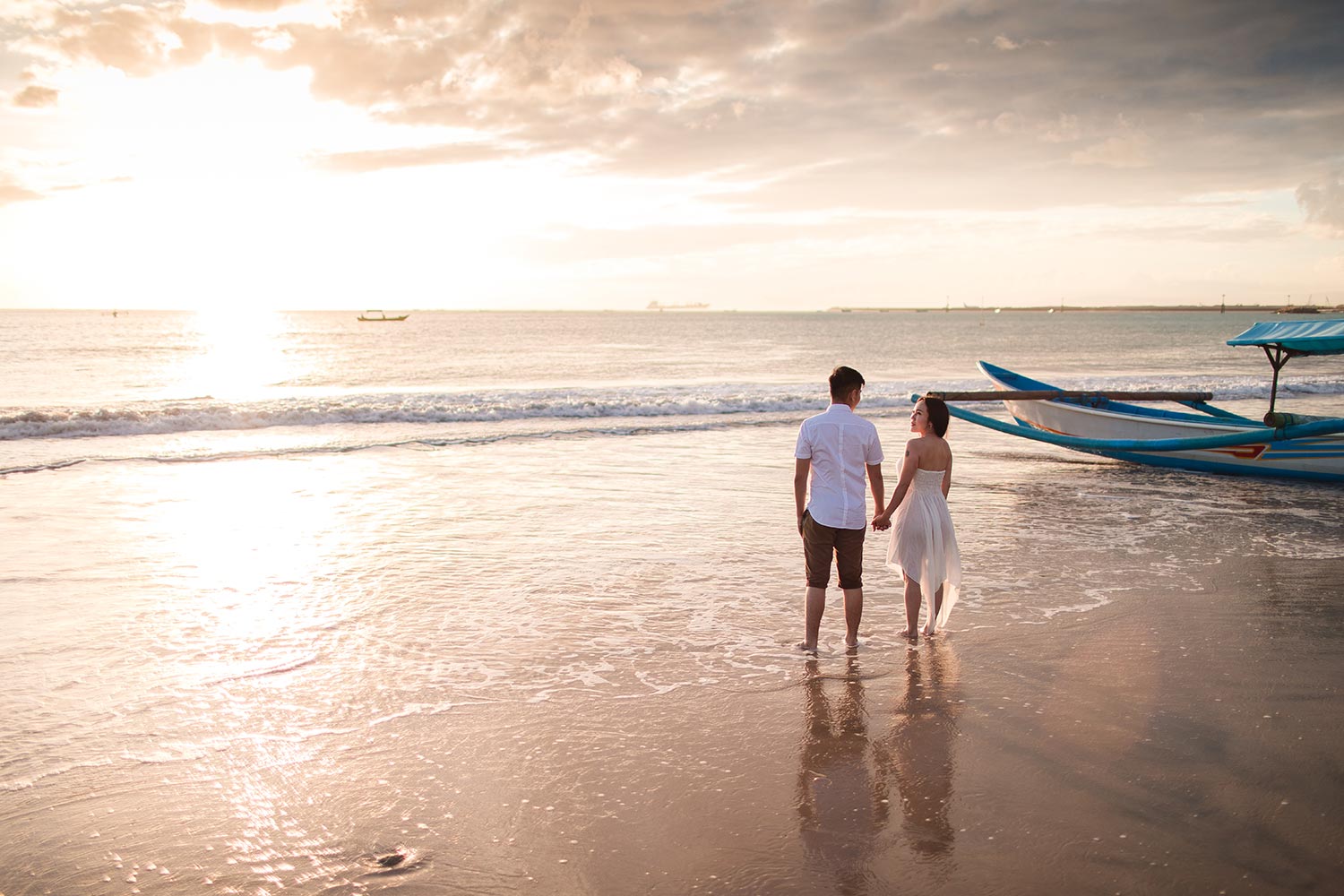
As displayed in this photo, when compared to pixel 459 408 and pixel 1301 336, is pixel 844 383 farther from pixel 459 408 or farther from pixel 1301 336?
pixel 459 408

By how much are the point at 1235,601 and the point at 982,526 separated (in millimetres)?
2733

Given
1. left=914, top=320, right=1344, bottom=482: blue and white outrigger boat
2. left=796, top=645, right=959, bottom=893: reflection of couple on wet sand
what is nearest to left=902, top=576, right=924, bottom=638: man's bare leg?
left=796, top=645, right=959, bottom=893: reflection of couple on wet sand

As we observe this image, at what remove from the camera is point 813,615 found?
5.28m

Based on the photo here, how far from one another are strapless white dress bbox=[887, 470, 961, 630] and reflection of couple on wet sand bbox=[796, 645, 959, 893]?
661 millimetres

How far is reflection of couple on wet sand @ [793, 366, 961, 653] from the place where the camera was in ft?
16.8

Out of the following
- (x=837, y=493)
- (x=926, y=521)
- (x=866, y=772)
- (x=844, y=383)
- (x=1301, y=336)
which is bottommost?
(x=866, y=772)

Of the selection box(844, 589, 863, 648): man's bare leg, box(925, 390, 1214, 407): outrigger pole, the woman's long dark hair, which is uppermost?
the woman's long dark hair

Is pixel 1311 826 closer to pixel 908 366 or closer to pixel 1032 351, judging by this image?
pixel 908 366

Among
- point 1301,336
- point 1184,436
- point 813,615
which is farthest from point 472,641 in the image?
point 1184,436

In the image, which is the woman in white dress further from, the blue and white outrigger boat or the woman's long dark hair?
the blue and white outrigger boat

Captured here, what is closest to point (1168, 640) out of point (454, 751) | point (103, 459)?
point (454, 751)

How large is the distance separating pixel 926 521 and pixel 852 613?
2.42ft

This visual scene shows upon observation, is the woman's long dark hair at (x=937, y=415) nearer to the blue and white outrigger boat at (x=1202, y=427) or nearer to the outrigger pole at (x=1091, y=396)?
the blue and white outrigger boat at (x=1202, y=427)

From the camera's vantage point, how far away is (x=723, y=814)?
11.3ft
